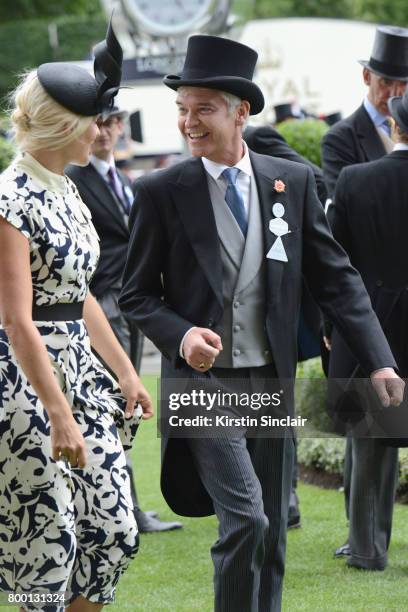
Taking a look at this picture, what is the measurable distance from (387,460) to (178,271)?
2109mm

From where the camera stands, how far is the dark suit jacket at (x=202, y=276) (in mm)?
4805

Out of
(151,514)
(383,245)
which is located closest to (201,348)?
(383,245)

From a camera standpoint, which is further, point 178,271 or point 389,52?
point 389,52

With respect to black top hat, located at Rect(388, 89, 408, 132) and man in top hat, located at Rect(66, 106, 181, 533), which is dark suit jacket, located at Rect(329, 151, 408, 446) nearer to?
black top hat, located at Rect(388, 89, 408, 132)

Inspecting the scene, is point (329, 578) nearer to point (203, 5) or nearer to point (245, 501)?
→ point (245, 501)

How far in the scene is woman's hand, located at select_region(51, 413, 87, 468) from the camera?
415 centimetres

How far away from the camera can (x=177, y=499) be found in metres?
4.93

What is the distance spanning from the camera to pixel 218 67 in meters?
4.94

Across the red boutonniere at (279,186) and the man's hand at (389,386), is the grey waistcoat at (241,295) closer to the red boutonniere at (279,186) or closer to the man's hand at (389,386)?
the red boutonniere at (279,186)

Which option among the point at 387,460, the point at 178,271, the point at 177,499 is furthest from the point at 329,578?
the point at 178,271

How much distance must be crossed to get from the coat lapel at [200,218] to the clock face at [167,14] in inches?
557

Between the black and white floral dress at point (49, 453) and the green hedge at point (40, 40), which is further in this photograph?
the green hedge at point (40, 40)

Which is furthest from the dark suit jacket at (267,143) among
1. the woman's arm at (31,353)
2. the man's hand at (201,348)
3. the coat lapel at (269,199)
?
the woman's arm at (31,353)

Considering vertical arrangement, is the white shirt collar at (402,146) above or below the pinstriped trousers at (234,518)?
above
